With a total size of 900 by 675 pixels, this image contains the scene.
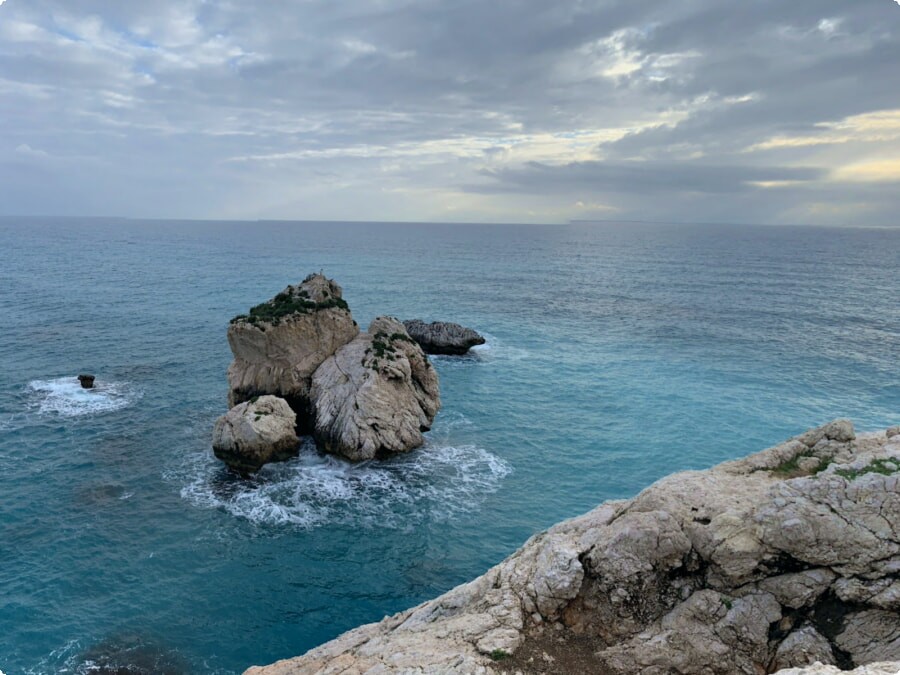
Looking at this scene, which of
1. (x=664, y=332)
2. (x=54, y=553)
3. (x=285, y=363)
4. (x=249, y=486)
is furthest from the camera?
(x=664, y=332)

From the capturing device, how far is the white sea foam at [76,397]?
49.5 metres

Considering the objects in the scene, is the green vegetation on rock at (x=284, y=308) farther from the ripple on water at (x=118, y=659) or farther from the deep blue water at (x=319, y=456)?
the ripple on water at (x=118, y=659)

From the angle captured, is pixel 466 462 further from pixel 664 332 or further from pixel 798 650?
pixel 664 332

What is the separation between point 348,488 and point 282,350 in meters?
15.5

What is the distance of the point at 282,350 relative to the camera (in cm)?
4812

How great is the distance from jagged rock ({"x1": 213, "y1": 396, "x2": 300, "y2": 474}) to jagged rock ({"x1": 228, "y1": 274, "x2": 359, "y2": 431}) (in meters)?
4.39

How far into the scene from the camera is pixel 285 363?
48125 millimetres

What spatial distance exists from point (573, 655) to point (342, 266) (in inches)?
5930

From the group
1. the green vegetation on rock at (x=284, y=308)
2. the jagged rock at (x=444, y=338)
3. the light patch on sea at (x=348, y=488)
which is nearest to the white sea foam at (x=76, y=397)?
the green vegetation on rock at (x=284, y=308)

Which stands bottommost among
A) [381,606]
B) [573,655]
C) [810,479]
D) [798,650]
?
[381,606]

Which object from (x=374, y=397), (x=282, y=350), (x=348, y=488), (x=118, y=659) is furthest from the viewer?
(x=282, y=350)

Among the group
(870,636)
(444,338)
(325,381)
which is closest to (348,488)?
(325,381)

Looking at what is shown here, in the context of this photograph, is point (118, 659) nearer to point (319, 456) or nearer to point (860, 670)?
point (319, 456)

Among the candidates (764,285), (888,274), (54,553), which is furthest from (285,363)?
(888,274)
